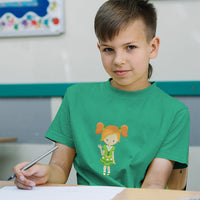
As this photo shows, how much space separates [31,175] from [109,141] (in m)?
0.27

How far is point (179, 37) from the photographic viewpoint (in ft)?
5.57

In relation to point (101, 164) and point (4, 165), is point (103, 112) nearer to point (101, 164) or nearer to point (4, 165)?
point (101, 164)

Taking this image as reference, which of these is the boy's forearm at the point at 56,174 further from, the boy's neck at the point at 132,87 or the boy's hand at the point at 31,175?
the boy's neck at the point at 132,87

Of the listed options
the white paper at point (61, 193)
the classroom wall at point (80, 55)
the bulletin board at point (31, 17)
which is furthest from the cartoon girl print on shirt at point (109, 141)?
the bulletin board at point (31, 17)

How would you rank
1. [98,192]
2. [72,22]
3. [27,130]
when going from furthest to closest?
[27,130]
[72,22]
[98,192]

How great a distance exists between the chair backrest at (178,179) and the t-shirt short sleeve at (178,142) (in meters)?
0.03

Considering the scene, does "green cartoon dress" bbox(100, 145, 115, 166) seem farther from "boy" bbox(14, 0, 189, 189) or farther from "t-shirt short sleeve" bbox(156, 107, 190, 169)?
"t-shirt short sleeve" bbox(156, 107, 190, 169)

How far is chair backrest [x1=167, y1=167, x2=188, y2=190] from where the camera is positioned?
3.59 ft

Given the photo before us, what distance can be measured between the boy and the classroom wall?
0.57 metres

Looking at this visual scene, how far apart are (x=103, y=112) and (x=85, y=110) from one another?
0.07 meters

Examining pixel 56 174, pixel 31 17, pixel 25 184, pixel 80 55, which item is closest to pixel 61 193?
pixel 25 184

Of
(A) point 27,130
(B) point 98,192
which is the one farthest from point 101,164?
(A) point 27,130

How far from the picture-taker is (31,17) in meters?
1.87

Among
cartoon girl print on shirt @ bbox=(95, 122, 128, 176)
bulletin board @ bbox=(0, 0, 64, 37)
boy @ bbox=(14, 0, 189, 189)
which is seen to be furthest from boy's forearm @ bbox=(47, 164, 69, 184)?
bulletin board @ bbox=(0, 0, 64, 37)
